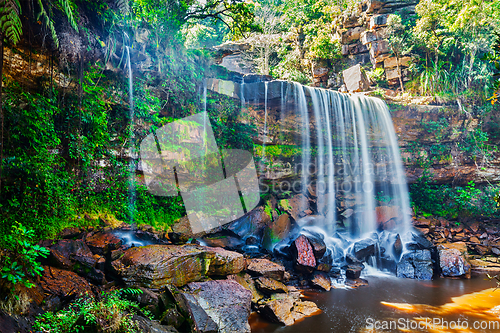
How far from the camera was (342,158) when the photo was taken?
36.6 feet

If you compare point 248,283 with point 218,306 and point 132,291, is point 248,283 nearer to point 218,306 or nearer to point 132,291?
point 218,306

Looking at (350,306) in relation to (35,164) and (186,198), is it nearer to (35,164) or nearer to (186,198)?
(186,198)

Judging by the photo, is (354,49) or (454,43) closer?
(454,43)

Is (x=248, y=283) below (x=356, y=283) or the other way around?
the other way around

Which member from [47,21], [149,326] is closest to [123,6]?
[47,21]

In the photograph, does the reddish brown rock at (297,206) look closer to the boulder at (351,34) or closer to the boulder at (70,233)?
the boulder at (70,233)

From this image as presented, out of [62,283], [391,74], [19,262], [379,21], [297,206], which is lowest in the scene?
[297,206]

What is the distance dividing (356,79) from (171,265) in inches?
505

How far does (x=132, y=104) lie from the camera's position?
784 cm

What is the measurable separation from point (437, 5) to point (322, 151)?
8.75 meters

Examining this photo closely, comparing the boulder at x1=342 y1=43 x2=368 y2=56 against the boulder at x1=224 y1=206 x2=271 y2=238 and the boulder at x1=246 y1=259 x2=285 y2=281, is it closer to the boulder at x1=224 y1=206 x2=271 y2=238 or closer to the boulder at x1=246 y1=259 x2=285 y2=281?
the boulder at x1=224 y1=206 x2=271 y2=238

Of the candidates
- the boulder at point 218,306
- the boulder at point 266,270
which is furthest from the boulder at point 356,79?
the boulder at point 218,306

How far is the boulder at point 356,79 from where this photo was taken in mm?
13167

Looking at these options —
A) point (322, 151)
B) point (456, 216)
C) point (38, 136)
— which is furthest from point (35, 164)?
point (456, 216)
